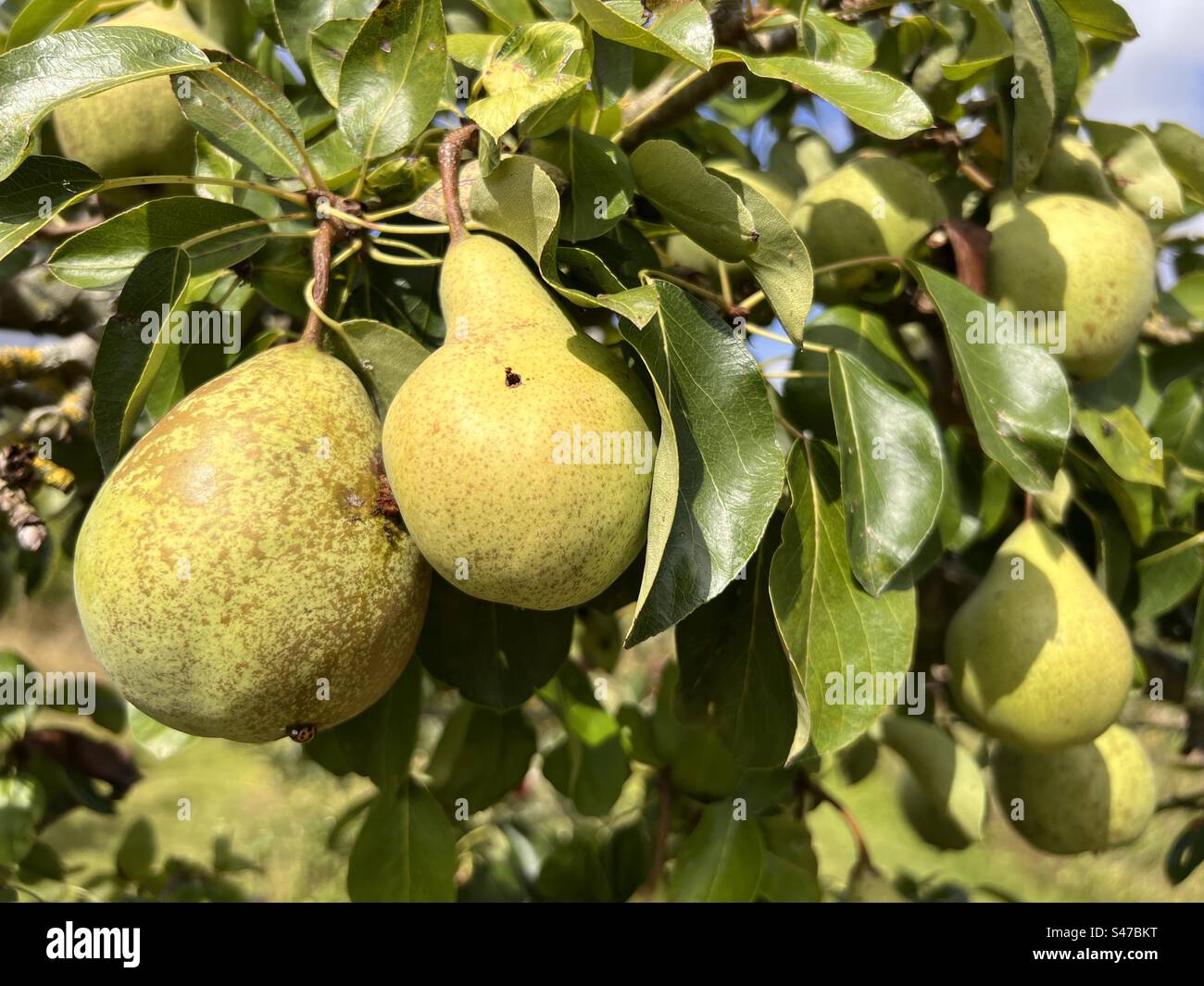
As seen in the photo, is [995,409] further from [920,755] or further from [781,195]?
[920,755]

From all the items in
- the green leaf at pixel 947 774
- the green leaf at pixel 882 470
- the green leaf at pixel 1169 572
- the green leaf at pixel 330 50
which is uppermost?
the green leaf at pixel 330 50

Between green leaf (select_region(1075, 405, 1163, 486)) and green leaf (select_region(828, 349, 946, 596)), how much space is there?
1.42ft

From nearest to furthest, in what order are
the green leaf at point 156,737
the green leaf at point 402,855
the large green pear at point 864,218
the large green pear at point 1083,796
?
the green leaf at point 156,737 → the large green pear at point 864,218 → the green leaf at point 402,855 → the large green pear at point 1083,796

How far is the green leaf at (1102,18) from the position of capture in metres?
1.25

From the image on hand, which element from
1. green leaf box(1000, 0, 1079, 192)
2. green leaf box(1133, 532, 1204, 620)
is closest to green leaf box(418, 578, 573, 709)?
green leaf box(1000, 0, 1079, 192)

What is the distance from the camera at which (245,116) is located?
1014 mm

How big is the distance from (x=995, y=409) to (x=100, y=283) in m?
0.88

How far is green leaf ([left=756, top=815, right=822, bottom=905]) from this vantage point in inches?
62.3

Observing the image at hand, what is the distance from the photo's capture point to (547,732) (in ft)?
12.7

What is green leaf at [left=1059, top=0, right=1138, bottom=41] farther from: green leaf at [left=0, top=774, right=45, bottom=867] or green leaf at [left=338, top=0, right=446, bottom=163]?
green leaf at [left=0, top=774, right=45, bottom=867]

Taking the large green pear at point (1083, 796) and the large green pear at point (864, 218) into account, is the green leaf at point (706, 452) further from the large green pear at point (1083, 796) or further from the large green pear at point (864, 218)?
the large green pear at point (1083, 796)

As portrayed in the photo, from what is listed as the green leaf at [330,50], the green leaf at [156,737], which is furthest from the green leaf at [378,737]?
the green leaf at [330,50]

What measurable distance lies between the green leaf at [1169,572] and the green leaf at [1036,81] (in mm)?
597
